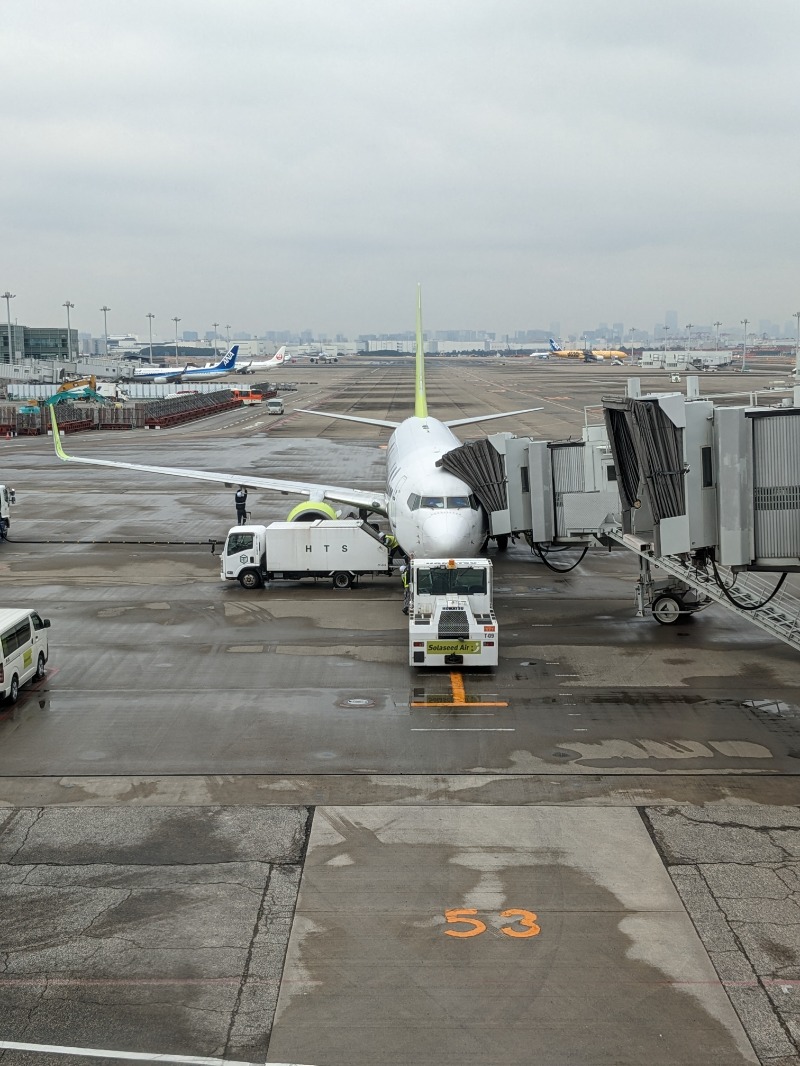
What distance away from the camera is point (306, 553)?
3812cm

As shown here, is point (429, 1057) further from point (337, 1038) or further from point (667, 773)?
point (667, 773)

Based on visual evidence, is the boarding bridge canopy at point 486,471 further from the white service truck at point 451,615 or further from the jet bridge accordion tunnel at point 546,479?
the white service truck at point 451,615

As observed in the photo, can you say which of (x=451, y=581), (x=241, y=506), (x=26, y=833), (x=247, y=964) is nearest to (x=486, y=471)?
(x=451, y=581)

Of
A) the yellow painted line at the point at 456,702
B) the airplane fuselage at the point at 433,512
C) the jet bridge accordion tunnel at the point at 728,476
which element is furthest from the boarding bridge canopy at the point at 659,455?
the airplane fuselage at the point at 433,512

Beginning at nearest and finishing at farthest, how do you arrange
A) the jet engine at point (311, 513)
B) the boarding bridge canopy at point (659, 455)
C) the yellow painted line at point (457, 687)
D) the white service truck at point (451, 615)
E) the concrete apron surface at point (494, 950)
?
1. the concrete apron surface at point (494, 950)
2. the boarding bridge canopy at point (659, 455)
3. the yellow painted line at point (457, 687)
4. the white service truck at point (451, 615)
5. the jet engine at point (311, 513)

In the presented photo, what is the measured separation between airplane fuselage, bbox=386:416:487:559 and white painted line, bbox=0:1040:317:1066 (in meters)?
20.7

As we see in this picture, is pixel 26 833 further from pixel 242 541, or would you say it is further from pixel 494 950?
Answer: pixel 242 541

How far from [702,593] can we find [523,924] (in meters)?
16.6

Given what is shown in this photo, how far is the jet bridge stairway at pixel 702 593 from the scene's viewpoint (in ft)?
83.4

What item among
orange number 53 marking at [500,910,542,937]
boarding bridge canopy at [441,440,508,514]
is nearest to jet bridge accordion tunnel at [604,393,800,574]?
orange number 53 marking at [500,910,542,937]

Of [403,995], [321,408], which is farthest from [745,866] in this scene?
[321,408]

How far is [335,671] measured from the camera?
27.9m

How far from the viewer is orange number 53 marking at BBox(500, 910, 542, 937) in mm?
14844

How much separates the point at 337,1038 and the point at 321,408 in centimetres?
12788
